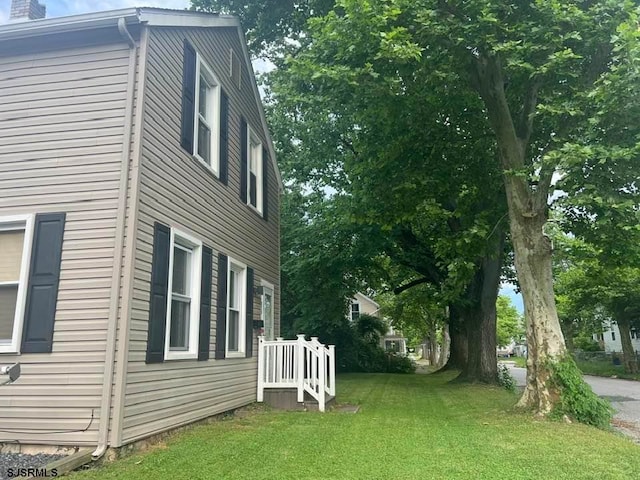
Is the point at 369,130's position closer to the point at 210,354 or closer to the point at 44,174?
the point at 210,354

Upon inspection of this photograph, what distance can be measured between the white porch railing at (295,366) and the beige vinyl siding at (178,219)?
251 millimetres

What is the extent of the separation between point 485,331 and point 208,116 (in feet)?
41.0

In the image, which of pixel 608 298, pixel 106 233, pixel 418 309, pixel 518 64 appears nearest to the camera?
pixel 106 233

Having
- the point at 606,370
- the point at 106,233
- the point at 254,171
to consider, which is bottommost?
the point at 606,370

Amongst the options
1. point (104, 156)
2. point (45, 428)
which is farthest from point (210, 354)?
point (104, 156)

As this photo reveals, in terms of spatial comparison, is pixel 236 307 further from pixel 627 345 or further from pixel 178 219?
pixel 627 345

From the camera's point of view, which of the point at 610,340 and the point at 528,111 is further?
the point at 610,340

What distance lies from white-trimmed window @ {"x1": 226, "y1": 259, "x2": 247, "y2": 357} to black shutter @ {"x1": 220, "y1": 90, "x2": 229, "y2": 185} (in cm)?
159

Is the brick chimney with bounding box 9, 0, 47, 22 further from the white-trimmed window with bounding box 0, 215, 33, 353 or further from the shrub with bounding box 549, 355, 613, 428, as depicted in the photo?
the shrub with bounding box 549, 355, 613, 428

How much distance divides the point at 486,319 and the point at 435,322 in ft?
71.9

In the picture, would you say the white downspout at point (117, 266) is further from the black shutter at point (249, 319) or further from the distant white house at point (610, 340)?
the distant white house at point (610, 340)

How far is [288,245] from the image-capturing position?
2158cm

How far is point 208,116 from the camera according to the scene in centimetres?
877

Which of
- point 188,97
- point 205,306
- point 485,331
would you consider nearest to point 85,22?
point 188,97
